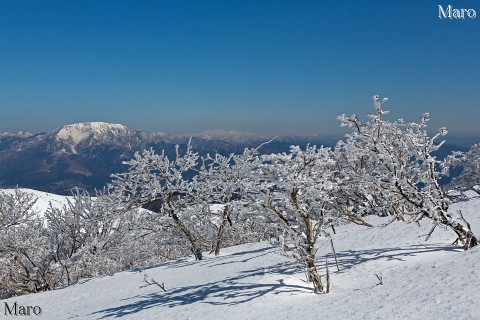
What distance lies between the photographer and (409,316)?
5.07 m

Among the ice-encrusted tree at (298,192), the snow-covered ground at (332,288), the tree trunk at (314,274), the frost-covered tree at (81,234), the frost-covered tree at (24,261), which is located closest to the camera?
the snow-covered ground at (332,288)

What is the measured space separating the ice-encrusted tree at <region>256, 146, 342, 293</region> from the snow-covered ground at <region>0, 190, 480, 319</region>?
0.55 metres

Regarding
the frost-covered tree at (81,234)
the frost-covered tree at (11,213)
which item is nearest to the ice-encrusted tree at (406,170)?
the frost-covered tree at (81,234)

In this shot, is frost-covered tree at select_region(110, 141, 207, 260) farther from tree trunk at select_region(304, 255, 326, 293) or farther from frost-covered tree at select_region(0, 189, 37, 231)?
frost-covered tree at select_region(0, 189, 37, 231)

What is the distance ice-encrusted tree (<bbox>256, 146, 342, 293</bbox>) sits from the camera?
21.7ft

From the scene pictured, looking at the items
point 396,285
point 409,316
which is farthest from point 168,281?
point 409,316

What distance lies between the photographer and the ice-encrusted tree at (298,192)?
6.62m

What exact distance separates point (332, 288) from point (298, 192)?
2093 mm

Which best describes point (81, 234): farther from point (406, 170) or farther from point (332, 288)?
point (406, 170)

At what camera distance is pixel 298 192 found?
7316 mm

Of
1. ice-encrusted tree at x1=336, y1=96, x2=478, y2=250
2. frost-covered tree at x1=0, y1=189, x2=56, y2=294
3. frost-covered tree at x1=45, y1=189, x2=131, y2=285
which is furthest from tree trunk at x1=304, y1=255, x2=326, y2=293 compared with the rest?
frost-covered tree at x1=0, y1=189, x2=56, y2=294

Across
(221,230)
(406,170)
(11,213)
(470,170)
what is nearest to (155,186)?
(221,230)

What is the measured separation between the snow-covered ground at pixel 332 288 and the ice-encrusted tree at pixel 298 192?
0.55m

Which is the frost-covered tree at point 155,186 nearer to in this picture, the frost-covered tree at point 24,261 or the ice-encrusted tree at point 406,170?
the frost-covered tree at point 24,261
